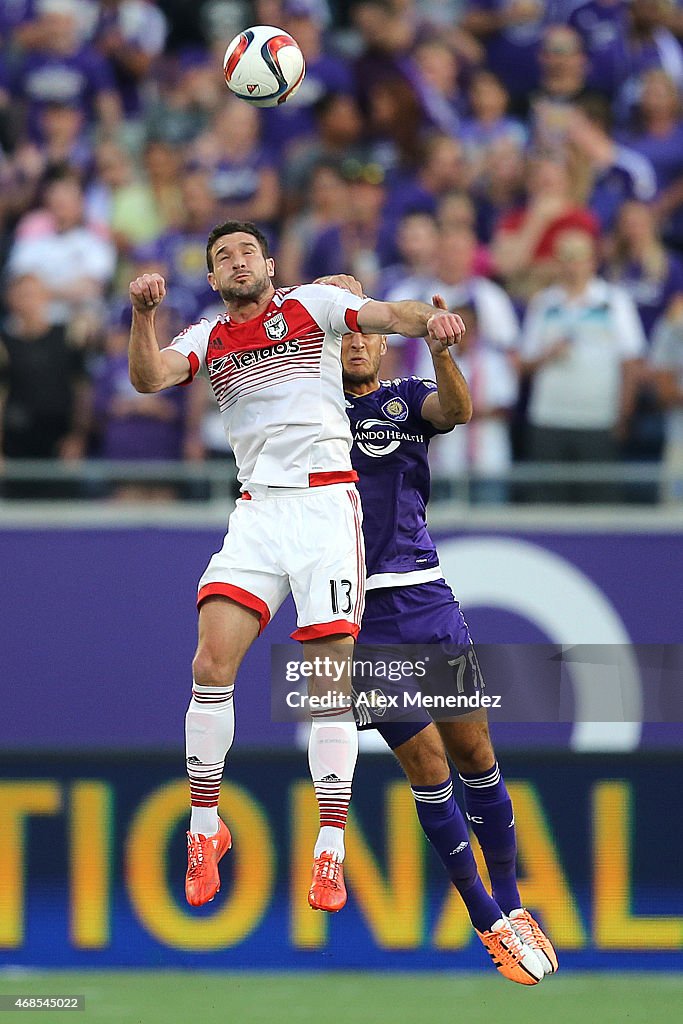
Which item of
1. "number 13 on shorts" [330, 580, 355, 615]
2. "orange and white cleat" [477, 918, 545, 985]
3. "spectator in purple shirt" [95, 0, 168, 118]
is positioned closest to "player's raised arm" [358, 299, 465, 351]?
"number 13 on shorts" [330, 580, 355, 615]

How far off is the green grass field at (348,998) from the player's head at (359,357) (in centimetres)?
337

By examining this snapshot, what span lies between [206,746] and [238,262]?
2.18 meters

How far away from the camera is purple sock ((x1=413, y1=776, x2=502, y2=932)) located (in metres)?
8.44

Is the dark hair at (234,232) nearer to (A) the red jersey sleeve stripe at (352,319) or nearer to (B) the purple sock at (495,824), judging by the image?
(A) the red jersey sleeve stripe at (352,319)

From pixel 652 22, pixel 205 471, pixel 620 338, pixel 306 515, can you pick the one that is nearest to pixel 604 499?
pixel 620 338

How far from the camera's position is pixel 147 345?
7602 mm

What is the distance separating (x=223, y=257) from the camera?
7.87m

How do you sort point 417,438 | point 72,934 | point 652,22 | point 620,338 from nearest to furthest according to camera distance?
1. point 417,438
2. point 72,934
3. point 620,338
4. point 652,22

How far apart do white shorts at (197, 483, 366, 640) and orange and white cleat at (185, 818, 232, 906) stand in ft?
3.23

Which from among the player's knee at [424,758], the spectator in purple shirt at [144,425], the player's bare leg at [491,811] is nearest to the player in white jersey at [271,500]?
the player's knee at [424,758]

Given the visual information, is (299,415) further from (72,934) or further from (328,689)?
(72,934)

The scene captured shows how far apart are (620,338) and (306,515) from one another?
4.27 metres

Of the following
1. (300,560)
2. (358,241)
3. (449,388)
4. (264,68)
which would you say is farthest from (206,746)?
(358,241)

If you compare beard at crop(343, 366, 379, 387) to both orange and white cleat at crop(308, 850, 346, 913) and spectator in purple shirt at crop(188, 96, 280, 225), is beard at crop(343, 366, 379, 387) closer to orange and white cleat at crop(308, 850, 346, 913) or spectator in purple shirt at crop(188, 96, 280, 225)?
orange and white cleat at crop(308, 850, 346, 913)
